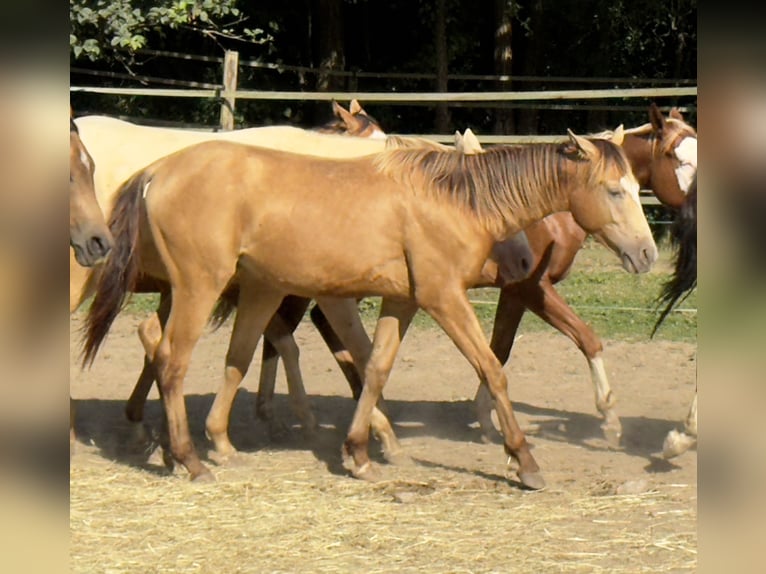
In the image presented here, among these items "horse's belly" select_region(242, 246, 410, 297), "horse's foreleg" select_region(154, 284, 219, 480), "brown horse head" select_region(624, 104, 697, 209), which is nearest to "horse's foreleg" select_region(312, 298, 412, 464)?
"horse's belly" select_region(242, 246, 410, 297)

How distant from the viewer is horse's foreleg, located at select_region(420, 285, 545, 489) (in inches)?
200

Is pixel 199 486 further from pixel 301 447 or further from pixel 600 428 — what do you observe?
pixel 600 428

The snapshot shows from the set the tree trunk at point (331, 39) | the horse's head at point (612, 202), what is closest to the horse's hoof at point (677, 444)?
the horse's head at point (612, 202)

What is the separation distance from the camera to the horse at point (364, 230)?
512 cm

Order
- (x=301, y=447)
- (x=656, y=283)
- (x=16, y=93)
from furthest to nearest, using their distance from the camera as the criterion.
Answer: (x=656, y=283)
(x=301, y=447)
(x=16, y=93)

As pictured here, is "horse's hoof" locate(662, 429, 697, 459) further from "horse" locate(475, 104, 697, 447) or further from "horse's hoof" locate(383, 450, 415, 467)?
"horse's hoof" locate(383, 450, 415, 467)

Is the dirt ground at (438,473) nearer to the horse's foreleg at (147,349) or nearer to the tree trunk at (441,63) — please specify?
the horse's foreleg at (147,349)

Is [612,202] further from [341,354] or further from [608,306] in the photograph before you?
[608,306]

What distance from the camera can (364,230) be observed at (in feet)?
17.0

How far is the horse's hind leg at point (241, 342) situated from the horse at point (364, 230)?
0.32 metres

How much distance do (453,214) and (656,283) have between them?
6.33m

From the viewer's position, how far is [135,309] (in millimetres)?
9844

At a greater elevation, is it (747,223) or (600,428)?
(747,223)

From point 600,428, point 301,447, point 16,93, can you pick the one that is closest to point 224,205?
point 301,447
